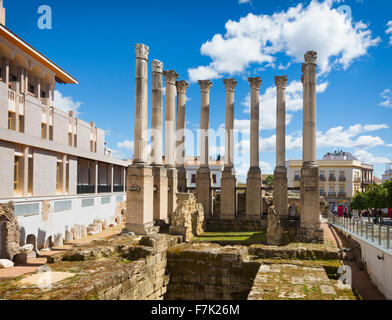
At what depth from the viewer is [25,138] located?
57.9 feet

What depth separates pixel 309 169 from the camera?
1802 centimetres

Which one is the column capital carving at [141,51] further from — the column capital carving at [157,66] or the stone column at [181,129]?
the stone column at [181,129]

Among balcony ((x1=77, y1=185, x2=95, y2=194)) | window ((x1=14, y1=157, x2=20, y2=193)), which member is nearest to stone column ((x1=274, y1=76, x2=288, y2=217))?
balcony ((x1=77, y1=185, x2=95, y2=194))

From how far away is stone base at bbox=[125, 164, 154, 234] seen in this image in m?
17.0

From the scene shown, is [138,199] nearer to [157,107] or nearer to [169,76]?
[157,107]

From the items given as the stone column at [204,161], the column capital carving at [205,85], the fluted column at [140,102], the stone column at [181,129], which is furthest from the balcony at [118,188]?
the fluted column at [140,102]

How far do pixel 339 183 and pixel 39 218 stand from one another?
40396 millimetres

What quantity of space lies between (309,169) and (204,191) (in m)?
8.19

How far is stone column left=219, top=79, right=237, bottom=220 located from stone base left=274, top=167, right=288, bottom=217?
2.96 meters

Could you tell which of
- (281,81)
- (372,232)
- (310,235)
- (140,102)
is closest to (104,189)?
(140,102)

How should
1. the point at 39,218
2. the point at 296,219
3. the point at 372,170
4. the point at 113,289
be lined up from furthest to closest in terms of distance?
the point at 372,170, the point at 296,219, the point at 39,218, the point at 113,289
